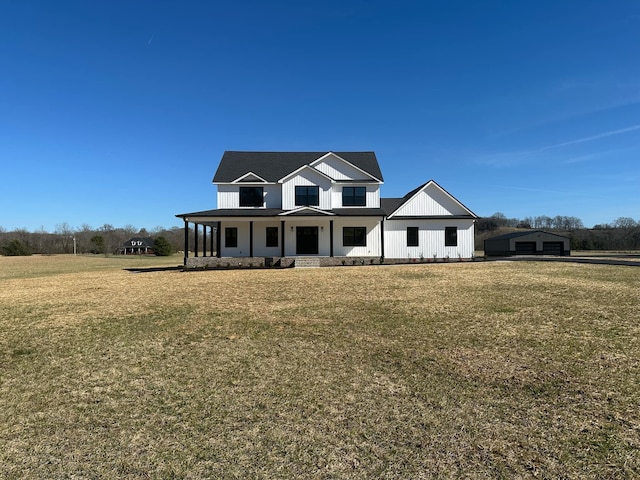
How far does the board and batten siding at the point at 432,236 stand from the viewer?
89.4 ft

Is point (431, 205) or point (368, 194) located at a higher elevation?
point (368, 194)

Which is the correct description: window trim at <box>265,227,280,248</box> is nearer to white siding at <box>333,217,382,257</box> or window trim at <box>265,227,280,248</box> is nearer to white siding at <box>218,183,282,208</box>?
white siding at <box>218,183,282,208</box>

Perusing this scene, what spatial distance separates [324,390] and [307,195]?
22216 mm

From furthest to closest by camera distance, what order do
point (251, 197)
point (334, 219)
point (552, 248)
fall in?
point (552, 248), point (251, 197), point (334, 219)

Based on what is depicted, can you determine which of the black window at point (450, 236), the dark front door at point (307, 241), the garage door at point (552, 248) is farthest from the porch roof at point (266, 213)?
the garage door at point (552, 248)

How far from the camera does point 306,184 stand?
26.4m

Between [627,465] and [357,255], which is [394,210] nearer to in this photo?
[357,255]

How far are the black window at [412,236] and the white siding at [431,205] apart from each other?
3.84 ft

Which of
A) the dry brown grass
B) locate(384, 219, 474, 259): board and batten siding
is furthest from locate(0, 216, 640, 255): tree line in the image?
the dry brown grass

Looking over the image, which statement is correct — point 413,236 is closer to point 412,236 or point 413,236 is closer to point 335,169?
point 412,236

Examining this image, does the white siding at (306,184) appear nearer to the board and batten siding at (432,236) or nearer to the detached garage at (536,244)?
the board and batten siding at (432,236)

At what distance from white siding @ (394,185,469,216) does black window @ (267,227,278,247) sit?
947cm

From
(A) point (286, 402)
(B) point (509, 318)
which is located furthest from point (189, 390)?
(B) point (509, 318)

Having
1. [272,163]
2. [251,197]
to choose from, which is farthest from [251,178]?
[272,163]
